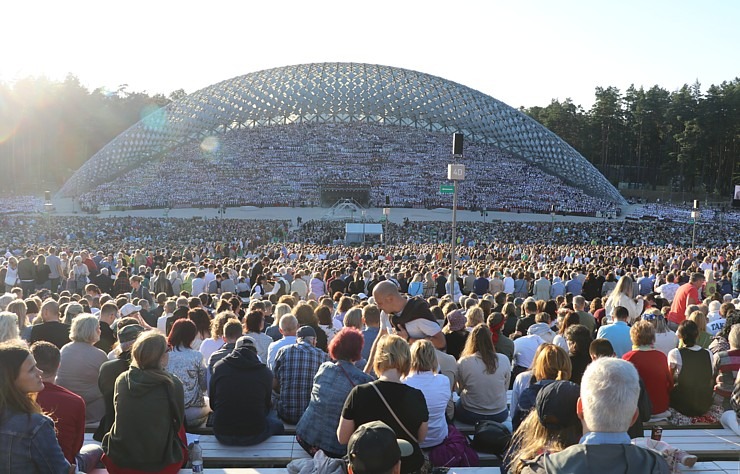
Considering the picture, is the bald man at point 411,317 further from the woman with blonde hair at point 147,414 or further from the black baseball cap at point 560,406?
the black baseball cap at point 560,406

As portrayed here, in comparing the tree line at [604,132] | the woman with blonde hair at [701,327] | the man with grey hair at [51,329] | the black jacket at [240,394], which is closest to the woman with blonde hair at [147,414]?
the black jacket at [240,394]

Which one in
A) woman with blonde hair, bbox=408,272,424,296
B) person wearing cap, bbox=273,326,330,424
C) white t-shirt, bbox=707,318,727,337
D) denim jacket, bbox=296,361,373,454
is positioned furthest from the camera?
woman with blonde hair, bbox=408,272,424,296

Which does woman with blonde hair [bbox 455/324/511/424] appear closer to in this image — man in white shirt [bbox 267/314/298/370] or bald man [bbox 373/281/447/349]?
bald man [bbox 373/281/447/349]

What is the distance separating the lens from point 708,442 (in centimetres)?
464

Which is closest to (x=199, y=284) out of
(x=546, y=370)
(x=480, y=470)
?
(x=480, y=470)

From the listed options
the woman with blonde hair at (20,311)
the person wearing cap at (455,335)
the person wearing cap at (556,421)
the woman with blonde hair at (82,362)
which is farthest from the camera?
the woman with blonde hair at (20,311)

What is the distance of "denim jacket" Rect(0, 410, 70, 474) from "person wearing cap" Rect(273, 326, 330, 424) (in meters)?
2.24

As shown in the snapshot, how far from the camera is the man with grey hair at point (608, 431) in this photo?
235 cm

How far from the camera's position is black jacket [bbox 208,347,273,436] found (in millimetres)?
4570

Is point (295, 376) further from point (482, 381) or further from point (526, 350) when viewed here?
point (526, 350)

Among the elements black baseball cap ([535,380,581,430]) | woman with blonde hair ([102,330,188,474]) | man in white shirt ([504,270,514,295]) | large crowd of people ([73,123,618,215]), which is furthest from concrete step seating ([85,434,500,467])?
large crowd of people ([73,123,618,215])

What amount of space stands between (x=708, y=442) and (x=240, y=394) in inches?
130

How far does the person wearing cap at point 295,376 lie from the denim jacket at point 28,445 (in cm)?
224

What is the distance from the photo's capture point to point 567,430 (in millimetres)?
3025
